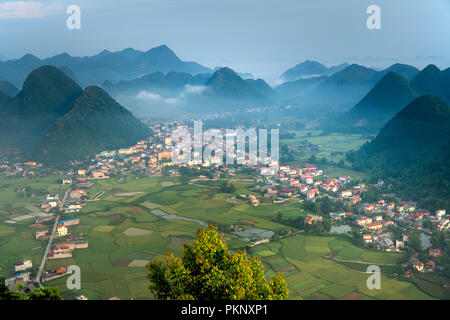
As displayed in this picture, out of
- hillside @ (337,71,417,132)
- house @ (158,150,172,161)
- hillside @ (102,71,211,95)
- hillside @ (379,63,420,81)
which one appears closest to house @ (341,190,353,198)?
house @ (158,150,172,161)

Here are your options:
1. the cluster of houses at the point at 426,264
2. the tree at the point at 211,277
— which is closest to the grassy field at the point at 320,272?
the cluster of houses at the point at 426,264

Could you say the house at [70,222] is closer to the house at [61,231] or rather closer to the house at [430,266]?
the house at [61,231]

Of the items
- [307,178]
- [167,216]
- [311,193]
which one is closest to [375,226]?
[311,193]

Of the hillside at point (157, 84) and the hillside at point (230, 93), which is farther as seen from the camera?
the hillside at point (230, 93)

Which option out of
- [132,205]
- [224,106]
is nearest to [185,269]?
[132,205]

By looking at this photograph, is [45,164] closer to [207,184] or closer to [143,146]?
[143,146]

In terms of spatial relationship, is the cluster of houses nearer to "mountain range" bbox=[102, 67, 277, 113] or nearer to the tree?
the tree
